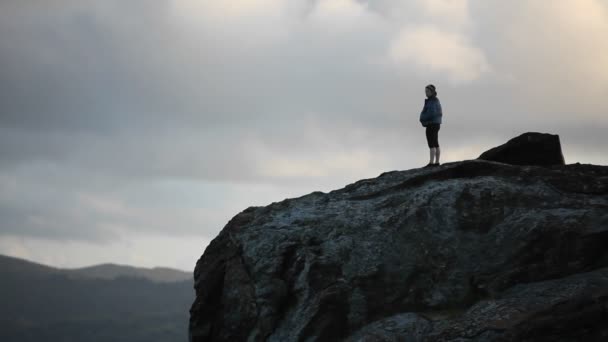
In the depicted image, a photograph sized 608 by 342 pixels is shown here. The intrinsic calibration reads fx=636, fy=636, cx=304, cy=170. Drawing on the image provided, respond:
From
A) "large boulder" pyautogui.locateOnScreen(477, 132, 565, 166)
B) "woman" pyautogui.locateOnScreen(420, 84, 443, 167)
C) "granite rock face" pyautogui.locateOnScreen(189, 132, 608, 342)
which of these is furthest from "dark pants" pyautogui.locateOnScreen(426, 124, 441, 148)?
"large boulder" pyautogui.locateOnScreen(477, 132, 565, 166)

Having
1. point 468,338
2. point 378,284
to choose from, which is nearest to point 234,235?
point 378,284

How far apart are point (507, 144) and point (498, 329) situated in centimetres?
1175

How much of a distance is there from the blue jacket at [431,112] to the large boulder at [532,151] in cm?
317

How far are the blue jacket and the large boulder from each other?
3.17 metres

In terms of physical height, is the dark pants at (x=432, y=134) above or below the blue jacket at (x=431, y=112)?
below

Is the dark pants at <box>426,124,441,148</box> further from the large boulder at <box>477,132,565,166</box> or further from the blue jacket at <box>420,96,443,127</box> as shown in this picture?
the large boulder at <box>477,132,565,166</box>

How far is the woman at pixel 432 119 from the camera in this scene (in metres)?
27.5

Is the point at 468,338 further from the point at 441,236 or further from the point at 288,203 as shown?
the point at 288,203

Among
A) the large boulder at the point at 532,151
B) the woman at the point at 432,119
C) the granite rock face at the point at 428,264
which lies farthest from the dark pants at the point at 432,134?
the large boulder at the point at 532,151

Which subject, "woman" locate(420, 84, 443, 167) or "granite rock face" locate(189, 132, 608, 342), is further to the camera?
"woman" locate(420, 84, 443, 167)

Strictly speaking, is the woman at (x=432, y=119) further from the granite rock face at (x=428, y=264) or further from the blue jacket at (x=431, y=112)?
the granite rock face at (x=428, y=264)

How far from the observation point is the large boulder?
27.5 m

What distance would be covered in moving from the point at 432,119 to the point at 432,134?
66cm

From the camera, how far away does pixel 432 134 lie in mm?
27781
